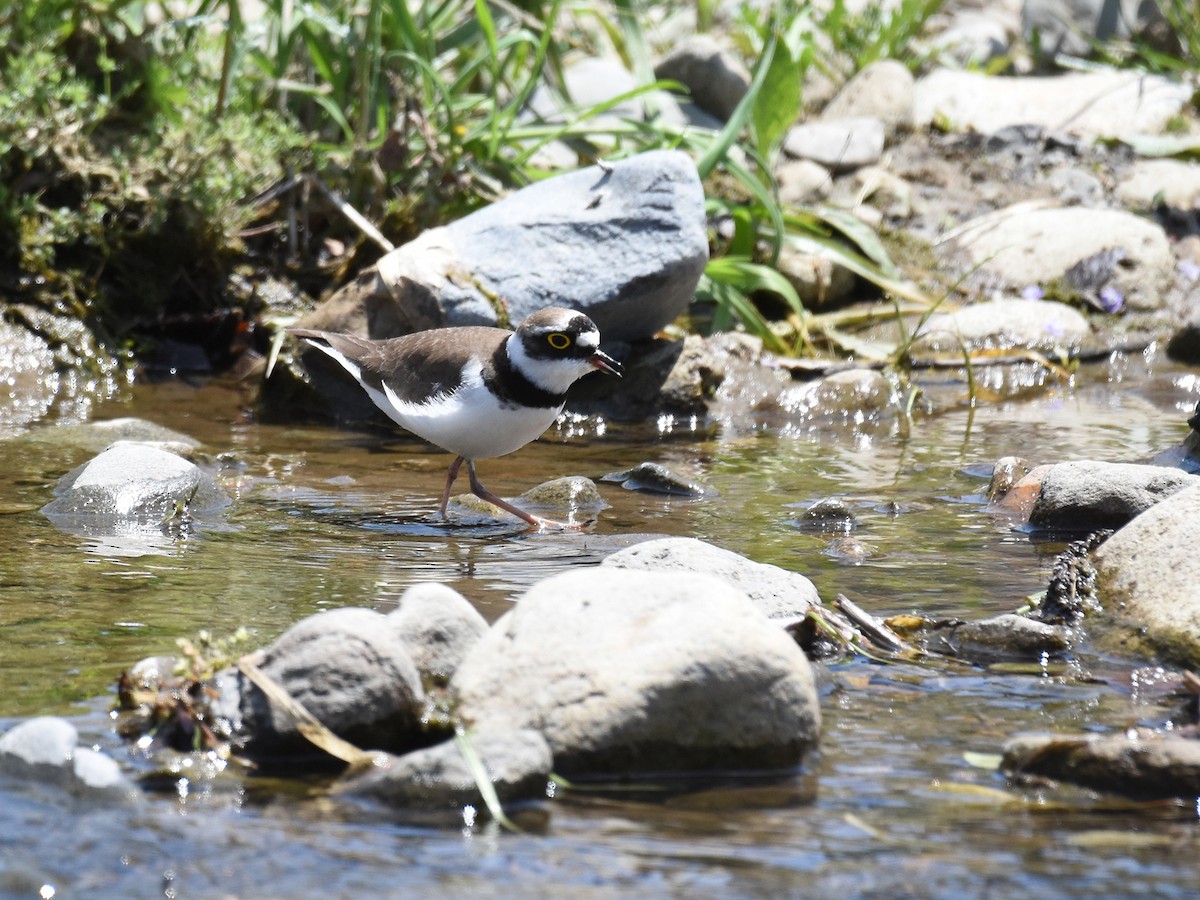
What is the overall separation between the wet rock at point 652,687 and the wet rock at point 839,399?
5.80 meters

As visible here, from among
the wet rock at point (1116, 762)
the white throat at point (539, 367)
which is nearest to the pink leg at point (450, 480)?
the white throat at point (539, 367)

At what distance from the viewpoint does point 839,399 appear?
9898 mm

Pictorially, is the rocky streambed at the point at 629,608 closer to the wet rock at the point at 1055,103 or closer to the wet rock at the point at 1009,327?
the wet rock at the point at 1009,327

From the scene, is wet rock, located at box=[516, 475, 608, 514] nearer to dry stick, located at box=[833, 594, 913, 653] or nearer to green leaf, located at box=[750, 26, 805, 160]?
dry stick, located at box=[833, 594, 913, 653]

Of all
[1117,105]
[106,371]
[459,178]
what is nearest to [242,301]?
[106,371]

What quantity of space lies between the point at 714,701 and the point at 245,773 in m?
1.24

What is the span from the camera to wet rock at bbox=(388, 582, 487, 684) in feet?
14.2

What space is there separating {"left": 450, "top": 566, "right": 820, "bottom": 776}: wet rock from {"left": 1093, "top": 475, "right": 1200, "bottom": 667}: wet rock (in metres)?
1.40

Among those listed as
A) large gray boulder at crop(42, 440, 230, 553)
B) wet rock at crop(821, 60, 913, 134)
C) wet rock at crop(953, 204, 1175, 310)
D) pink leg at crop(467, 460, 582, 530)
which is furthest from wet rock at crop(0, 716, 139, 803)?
wet rock at crop(821, 60, 913, 134)

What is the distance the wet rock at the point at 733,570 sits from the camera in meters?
5.14

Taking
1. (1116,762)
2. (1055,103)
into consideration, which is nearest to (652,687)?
(1116,762)

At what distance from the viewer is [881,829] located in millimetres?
3725

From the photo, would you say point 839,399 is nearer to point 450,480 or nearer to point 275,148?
point 450,480

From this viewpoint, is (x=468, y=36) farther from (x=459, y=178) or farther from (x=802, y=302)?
(x=802, y=302)
